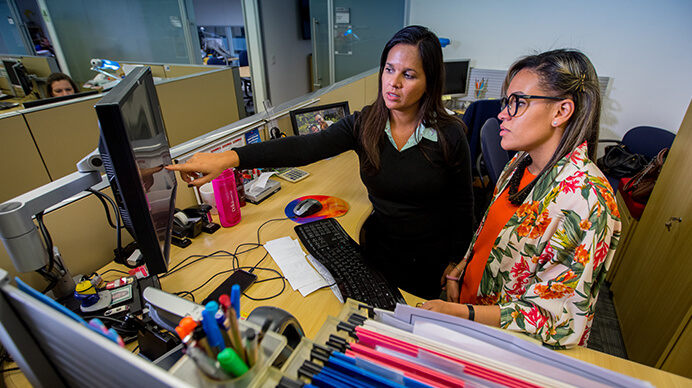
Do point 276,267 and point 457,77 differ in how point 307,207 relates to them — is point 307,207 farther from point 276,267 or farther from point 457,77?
point 457,77

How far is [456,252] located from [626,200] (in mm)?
1425

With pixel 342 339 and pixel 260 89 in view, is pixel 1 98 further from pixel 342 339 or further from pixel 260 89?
pixel 342 339

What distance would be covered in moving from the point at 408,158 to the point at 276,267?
0.60m

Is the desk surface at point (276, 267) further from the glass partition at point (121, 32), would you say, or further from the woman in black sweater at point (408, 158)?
the glass partition at point (121, 32)

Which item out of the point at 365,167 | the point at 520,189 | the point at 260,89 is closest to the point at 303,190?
the point at 365,167

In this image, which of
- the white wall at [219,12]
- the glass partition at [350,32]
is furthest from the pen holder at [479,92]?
→ the white wall at [219,12]

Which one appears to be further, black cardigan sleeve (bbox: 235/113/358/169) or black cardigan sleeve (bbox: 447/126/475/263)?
black cardigan sleeve (bbox: 447/126/475/263)

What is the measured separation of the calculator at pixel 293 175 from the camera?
5.38 feet

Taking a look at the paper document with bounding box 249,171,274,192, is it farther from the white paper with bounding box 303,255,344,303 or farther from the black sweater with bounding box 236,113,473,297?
the white paper with bounding box 303,255,344,303

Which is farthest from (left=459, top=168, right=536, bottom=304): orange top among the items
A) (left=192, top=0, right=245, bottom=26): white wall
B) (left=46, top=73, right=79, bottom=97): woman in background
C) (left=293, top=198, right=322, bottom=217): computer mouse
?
(left=192, top=0, right=245, bottom=26): white wall

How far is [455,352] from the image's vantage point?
1.29ft

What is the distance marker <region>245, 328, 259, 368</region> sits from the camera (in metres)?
A: 0.35

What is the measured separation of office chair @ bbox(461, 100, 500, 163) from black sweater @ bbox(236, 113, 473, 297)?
4.42 feet

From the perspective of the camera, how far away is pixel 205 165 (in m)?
0.93
